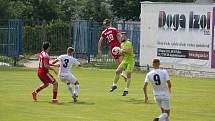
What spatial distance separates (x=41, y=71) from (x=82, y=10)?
40.6 metres

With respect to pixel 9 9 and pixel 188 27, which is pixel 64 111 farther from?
pixel 9 9

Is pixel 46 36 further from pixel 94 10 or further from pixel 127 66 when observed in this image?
pixel 127 66

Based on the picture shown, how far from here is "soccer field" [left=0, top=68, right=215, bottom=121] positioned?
62.3ft

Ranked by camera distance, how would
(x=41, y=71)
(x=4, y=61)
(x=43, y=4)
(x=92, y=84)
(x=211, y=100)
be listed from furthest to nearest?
(x=43, y=4), (x=4, y=61), (x=92, y=84), (x=211, y=100), (x=41, y=71)

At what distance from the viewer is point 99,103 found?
2219cm

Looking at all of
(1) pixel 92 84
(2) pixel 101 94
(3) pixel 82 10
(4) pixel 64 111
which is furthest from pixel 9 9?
(4) pixel 64 111

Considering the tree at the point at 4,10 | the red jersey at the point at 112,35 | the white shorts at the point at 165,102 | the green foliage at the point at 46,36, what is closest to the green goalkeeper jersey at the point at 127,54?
the red jersey at the point at 112,35

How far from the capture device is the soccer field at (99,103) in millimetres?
18984

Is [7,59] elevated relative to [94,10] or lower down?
lower down

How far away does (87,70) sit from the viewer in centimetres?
3906

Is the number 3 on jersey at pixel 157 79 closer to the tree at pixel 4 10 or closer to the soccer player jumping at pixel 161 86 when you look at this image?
the soccer player jumping at pixel 161 86

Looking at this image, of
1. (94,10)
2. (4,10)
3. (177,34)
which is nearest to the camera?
(177,34)

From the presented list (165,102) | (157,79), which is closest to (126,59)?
(157,79)

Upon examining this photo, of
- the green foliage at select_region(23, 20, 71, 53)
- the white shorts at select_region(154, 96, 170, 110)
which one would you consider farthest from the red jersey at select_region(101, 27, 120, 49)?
the green foliage at select_region(23, 20, 71, 53)
